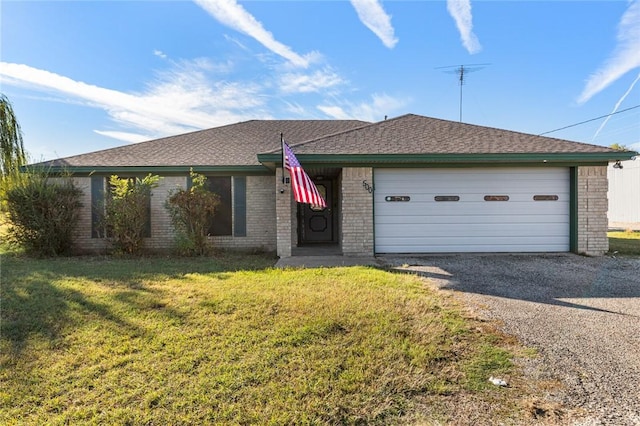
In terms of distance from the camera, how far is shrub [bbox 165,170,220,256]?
897cm

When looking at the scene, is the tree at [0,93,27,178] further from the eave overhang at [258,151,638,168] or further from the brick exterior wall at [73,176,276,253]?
the eave overhang at [258,151,638,168]

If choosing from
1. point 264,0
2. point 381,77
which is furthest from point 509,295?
point 381,77

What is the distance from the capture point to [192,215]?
9.05m

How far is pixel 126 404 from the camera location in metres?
2.51

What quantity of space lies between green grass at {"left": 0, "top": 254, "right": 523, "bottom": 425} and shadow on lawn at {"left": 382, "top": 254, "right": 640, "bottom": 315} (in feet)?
4.56

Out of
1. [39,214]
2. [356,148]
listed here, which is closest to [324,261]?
[356,148]

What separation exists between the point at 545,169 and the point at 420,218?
3.58m

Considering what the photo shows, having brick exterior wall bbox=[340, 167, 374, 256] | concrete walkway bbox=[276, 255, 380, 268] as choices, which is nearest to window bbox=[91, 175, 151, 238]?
concrete walkway bbox=[276, 255, 380, 268]

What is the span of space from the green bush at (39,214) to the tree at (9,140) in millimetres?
4772

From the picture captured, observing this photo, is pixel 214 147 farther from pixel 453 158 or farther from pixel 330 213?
pixel 453 158

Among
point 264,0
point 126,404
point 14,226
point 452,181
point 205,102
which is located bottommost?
point 126,404

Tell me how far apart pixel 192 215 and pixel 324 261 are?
12.8 feet

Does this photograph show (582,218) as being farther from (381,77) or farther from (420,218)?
(381,77)

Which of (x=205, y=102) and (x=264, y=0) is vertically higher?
(x=264, y=0)
